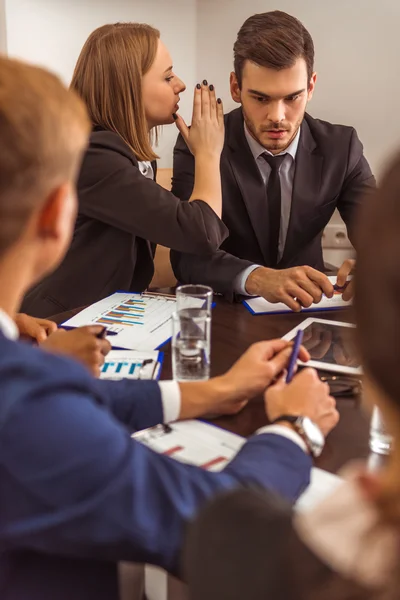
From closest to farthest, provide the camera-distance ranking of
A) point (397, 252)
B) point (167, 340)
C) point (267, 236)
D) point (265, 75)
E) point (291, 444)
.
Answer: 1. point (397, 252)
2. point (291, 444)
3. point (167, 340)
4. point (265, 75)
5. point (267, 236)

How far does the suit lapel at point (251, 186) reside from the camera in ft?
6.65

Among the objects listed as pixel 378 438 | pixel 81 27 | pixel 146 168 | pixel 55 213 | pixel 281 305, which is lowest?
pixel 281 305

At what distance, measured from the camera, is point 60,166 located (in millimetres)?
671

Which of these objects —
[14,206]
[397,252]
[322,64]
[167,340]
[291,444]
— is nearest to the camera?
[397,252]

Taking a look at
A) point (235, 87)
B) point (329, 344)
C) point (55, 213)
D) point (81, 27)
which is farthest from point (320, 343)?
point (81, 27)

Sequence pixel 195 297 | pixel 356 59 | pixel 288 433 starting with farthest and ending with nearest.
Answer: pixel 356 59
pixel 195 297
pixel 288 433

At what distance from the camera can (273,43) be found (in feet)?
6.19

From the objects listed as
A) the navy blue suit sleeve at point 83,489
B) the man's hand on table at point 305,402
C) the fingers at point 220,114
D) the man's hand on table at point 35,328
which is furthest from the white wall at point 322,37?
the navy blue suit sleeve at point 83,489

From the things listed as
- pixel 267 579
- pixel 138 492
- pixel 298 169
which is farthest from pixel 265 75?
pixel 267 579

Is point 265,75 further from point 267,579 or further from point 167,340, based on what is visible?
point 267,579

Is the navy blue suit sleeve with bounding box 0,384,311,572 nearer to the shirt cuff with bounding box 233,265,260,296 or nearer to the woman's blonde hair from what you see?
the shirt cuff with bounding box 233,265,260,296

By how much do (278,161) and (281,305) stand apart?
69 cm

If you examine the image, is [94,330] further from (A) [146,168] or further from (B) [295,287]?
(A) [146,168]

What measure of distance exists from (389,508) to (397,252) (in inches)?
6.5
